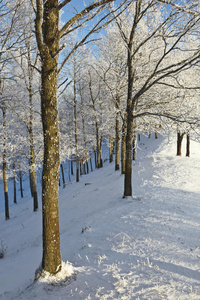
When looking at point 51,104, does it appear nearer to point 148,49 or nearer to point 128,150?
point 128,150

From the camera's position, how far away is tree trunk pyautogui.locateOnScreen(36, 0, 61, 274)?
294 centimetres

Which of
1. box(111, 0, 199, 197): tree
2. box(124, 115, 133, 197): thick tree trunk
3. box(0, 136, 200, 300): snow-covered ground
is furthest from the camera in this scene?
box(124, 115, 133, 197): thick tree trunk

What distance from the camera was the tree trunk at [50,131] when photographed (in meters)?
2.94

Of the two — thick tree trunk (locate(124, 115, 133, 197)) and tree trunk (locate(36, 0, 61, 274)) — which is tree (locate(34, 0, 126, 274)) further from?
thick tree trunk (locate(124, 115, 133, 197))

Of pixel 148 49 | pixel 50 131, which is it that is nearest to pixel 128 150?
pixel 50 131

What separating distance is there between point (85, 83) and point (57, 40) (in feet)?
60.9

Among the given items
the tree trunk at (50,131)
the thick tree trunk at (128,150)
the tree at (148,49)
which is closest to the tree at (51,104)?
the tree trunk at (50,131)

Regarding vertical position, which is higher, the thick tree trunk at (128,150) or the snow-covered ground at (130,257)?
the thick tree trunk at (128,150)

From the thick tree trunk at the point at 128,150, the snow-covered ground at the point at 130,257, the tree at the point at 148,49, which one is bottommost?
the snow-covered ground at the point at 130,257

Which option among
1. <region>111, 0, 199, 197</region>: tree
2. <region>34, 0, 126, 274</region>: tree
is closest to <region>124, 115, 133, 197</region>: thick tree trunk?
<region>111, 0, 199, 197</region>: tree

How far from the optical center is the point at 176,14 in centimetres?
557

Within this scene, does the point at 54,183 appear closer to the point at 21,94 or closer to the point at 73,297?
the point at 73,297

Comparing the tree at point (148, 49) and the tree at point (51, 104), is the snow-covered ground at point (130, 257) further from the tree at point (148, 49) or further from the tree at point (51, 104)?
the tree at point (148, 49)

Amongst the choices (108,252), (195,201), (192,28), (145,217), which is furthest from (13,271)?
(192,28)
